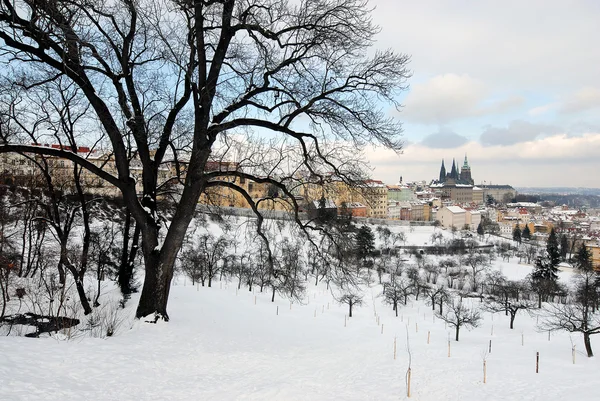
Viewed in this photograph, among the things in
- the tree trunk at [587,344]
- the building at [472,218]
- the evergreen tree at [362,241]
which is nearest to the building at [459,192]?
the building at [472,218]

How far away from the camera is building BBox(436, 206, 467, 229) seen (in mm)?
119938

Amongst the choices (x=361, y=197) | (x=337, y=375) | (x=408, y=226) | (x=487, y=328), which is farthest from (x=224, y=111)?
(x=408, y=226)

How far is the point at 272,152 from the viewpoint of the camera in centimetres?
810

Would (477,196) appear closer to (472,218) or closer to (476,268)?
(472,218)

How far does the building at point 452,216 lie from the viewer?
Answer: 119938mm

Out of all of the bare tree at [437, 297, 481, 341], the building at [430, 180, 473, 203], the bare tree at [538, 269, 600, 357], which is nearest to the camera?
the bare tree at [538, 269, 600, 357]

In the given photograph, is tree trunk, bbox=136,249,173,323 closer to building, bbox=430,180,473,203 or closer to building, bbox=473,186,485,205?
building, bbox=430,180,473,203

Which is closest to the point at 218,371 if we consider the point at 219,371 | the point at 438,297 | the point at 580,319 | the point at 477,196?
→ the point at 219,371

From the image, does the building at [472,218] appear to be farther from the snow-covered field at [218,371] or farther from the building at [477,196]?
the snow-covered field at [218,371]

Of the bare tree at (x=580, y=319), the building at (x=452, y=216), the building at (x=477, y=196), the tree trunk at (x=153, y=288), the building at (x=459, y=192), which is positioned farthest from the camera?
the building at (x=477, y=196)

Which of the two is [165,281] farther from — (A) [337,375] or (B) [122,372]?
(A) [337,375]

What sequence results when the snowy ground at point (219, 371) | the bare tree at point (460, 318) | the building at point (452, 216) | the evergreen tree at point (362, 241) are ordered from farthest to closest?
the building at point (452, 216) → the bare tree at point (460, 318) → the evergreen tree at point (362, 241) → the snowy ground at point (219, 371)

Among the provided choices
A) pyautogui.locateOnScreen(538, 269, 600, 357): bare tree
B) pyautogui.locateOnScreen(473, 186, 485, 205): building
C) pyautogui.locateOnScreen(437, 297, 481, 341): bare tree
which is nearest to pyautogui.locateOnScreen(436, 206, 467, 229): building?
pyautogui.locateOnScreen(538, 269, 600, 357): bare tree

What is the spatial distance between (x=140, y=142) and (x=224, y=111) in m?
1.88
